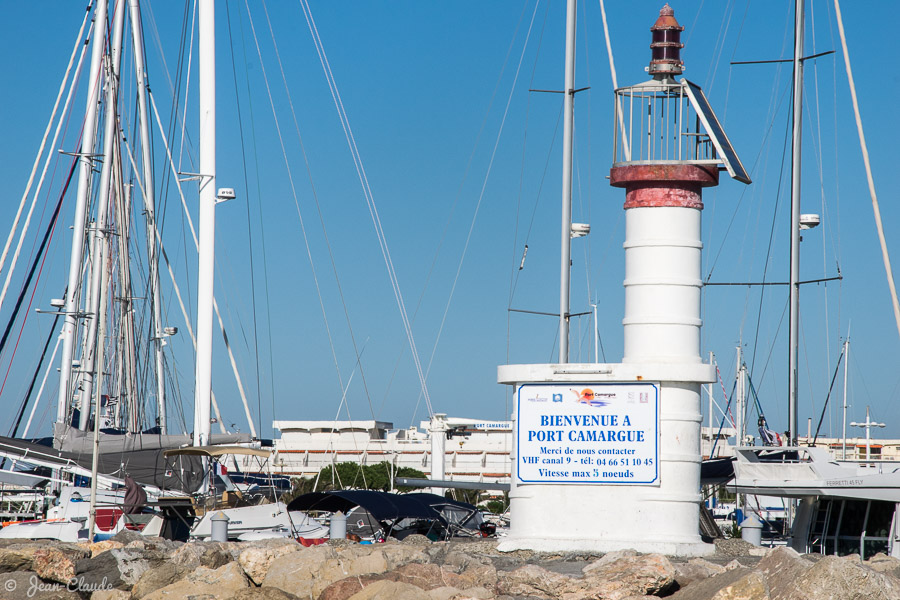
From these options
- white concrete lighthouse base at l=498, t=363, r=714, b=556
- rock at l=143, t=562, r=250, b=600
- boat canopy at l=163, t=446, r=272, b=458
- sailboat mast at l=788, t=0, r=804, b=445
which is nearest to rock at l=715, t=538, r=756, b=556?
white concrete lighthouse base at l=498, t=363, r=714, b=556

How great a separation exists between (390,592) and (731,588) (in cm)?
377

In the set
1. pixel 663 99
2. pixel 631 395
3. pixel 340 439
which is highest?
pixel 663 99

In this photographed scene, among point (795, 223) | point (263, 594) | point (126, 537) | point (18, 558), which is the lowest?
point (126, 537)

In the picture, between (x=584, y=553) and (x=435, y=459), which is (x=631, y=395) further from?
(x=435, y=459)

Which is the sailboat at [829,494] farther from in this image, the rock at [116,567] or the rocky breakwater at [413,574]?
the rock at [116,567]

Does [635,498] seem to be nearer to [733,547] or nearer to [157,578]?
[733,547]

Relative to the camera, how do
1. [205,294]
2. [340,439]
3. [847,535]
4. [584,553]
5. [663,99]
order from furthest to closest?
[340,439], [205,294], [847,535], [663,99], [584,553]

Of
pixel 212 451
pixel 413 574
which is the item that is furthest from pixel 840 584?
pixel 212 451

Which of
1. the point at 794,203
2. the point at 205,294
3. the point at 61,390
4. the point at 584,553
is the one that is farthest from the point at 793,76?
the point at 61,390

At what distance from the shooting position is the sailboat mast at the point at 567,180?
29156 mm

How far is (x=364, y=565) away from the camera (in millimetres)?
15289

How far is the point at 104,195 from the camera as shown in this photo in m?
32.5

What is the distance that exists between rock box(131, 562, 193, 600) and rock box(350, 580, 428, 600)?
3472 mm

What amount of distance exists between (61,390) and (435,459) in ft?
44.1
